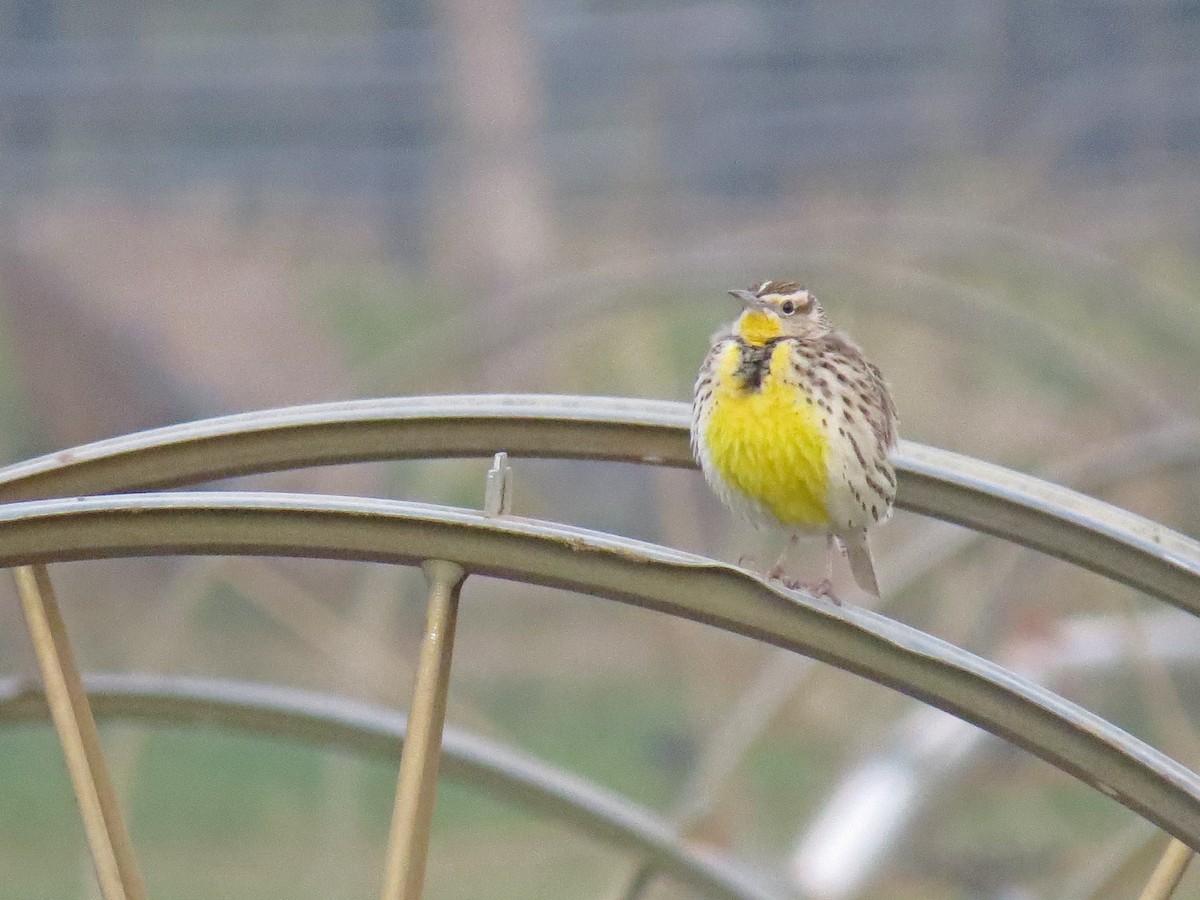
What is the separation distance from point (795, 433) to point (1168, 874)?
1.34 feet

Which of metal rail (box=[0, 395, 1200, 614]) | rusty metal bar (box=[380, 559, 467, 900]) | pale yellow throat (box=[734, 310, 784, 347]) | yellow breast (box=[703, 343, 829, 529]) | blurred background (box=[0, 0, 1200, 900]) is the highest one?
blurred background (box=[0, 0, 1200, 900])

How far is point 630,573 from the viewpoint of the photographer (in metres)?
0.82

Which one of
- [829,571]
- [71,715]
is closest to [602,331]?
[829,571]

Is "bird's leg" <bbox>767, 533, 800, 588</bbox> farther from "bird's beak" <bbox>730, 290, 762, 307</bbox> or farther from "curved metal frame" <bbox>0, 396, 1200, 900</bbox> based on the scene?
"curved metal frame" <bbox>0, 396, 1200, 900</bbox>

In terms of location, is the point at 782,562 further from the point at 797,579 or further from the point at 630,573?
the point at 630,573

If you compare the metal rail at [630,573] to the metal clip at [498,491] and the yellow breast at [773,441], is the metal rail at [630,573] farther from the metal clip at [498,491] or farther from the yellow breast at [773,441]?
the yellow breast at [773,441]

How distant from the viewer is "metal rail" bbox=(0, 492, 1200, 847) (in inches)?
32.3

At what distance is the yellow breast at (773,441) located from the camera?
128 cm

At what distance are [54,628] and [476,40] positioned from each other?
6.07 m

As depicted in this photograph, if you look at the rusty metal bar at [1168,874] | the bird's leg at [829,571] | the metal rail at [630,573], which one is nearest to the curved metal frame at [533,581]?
the metal rail at [630,573]

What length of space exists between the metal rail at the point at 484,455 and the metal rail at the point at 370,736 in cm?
27

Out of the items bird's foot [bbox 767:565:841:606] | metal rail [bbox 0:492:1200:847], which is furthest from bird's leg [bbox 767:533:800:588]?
metal rail [bbox 0:492:1200:847]

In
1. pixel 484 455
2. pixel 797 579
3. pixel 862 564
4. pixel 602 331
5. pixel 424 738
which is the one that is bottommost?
pixel 424 738

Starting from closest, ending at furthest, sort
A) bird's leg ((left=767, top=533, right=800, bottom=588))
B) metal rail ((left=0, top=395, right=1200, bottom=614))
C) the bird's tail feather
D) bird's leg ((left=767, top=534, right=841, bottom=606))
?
→ metal rail ((left=0, top=395, right=1200, bottom=614)), bird's leg ((left=767, top=534, right=841, bottom=606)), bird's leg ((left=767, top=533, right=800, bottom=588)), the bird's tail feather
